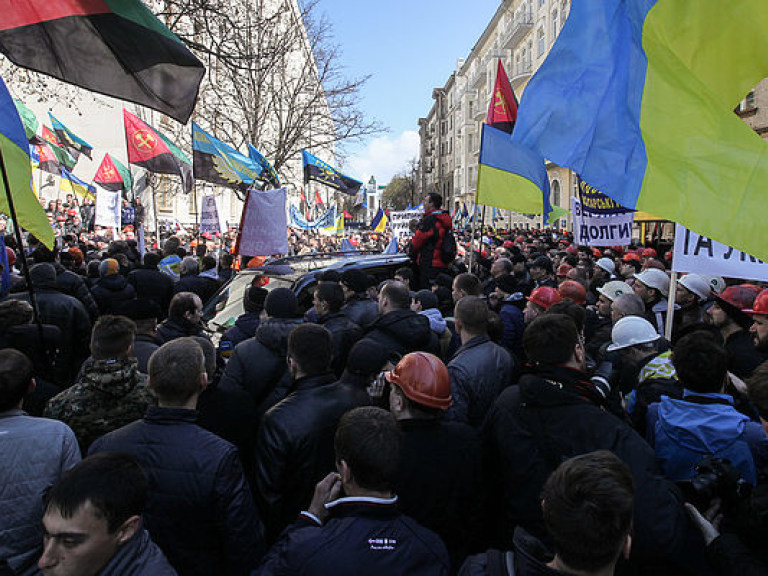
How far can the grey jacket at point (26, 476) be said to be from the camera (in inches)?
80.4

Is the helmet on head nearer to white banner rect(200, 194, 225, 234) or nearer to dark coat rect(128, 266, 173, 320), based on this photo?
dark coat rect(128, 266, 173, 320)

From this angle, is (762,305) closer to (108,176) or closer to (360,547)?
(360,547)

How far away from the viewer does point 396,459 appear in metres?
1.86

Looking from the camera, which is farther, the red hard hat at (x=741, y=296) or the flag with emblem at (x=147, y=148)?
the flag with emblem at (x=147, y=148)

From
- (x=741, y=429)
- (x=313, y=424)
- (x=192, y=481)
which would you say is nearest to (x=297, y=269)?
(x=313, y=424)

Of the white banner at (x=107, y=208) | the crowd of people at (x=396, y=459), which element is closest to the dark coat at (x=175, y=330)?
the crowd of people at (x=396, y=459)

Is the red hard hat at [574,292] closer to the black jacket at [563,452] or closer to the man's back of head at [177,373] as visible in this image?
the black jacket at [563,452]

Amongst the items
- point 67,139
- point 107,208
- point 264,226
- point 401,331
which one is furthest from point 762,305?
point 67,139

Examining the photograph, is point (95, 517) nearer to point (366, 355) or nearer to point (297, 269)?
point (366, 355)

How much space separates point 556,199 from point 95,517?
131 ft

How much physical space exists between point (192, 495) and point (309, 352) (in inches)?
37.0

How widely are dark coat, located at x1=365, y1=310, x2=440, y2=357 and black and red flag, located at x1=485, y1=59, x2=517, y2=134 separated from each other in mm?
3759

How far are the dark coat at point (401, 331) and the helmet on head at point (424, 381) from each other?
1356 mm

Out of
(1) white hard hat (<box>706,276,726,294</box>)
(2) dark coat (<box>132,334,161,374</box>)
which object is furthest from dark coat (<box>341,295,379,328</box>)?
(1) white hard hat (<box>706,276,726,294</box>)
